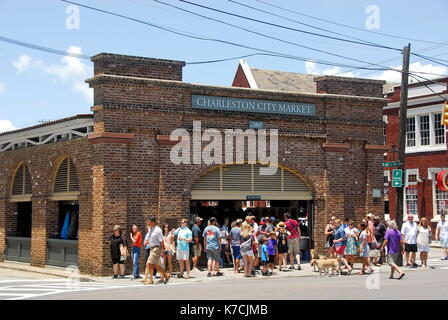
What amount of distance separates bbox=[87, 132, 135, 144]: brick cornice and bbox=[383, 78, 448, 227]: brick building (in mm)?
19477

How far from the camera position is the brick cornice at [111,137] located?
19.9 meters

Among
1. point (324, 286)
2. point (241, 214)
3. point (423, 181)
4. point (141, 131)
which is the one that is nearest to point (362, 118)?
point (241, 214)

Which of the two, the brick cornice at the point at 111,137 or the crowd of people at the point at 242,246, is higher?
the brick cornice at the point at 111,137

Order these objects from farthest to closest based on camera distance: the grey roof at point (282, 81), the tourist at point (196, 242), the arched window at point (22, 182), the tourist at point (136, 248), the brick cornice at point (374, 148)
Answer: the grey roof at point (282, 81), the arched window at point (22, 182), the brick cornice at point (374, 148), the tourist at point (196, 242), the tourist at point (136, 248)

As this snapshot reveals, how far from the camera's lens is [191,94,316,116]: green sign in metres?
21.7

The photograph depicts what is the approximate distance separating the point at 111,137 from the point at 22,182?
779 cm

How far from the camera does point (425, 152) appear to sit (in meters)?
37.1

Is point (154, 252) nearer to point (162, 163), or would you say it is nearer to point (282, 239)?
point (162, 163)

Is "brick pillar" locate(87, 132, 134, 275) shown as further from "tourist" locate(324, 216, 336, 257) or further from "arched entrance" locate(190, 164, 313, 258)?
"tourist" locate(324, 216, 336, 257)

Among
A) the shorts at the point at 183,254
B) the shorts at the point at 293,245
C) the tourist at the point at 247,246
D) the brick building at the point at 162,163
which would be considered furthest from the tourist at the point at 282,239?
the shorts at the point at 183,254

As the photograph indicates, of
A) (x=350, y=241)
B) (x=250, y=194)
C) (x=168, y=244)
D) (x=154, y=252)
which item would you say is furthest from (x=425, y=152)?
(x=154, y=252)

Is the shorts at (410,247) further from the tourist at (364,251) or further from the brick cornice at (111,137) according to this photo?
the brick cornice at (111,137)

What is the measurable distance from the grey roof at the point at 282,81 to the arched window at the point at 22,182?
2070cm
